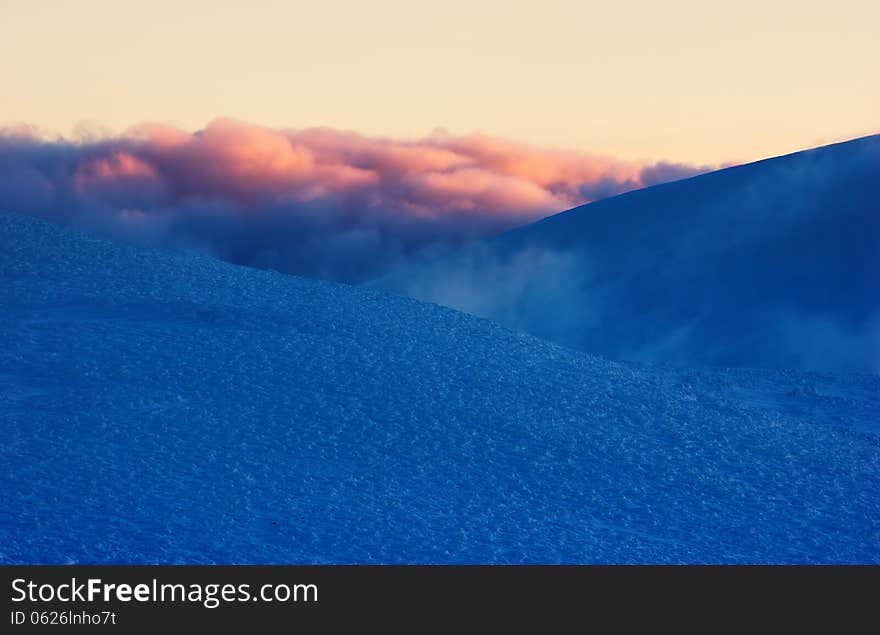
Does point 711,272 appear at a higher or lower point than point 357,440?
higher

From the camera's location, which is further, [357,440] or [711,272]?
[711,272]

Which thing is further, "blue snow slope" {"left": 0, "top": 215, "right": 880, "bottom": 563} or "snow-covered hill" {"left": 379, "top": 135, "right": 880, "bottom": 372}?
"snow-covered hill" {"left": 379, "top": 135, "right": 880, "bottom": 372}

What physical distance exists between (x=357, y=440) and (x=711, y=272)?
995cm

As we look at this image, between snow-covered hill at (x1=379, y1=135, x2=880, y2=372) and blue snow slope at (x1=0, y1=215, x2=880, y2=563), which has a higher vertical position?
snow-covered hill at (x1=379, y1=135, x2=880, y2=372)

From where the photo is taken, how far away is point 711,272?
15.4 meters

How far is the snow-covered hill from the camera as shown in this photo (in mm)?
13500

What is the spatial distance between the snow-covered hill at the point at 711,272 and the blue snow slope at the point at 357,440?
345 centimetres

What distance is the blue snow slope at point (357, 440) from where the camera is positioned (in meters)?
5.46

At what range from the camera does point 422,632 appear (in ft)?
14.0

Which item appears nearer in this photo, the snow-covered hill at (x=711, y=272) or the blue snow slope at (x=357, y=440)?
the blue snow slope at (x=357, y=440)

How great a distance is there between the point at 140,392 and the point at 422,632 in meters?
3.72

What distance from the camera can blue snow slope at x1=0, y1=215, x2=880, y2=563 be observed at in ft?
17.9

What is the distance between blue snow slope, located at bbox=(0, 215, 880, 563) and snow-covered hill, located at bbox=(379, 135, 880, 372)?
136 inches

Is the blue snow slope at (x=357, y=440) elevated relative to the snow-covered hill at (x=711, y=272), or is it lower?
lower
